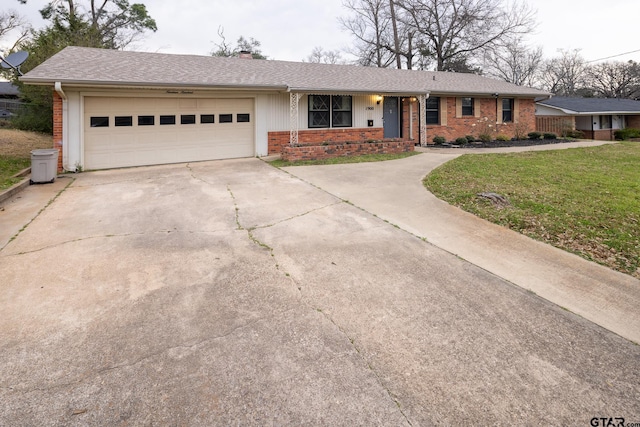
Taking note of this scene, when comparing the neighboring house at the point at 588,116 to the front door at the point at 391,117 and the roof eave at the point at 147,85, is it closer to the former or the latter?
the front door at the point at 391,117

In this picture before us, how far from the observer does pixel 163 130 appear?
1163 cm

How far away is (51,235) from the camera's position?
5.01 m

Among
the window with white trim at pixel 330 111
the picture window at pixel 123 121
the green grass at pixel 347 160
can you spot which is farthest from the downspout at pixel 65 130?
the window with white trim at pixel 330 111

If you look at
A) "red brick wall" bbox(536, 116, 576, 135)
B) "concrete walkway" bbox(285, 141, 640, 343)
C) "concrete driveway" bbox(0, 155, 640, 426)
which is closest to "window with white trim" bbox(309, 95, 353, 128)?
"concrete walkway" bbox(285, 141, 640, 343)

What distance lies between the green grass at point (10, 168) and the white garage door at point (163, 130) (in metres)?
1.62

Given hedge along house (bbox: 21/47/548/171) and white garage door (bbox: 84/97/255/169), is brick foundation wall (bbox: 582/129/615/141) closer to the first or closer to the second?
hedge along house (bbox: 21/47/548/171)

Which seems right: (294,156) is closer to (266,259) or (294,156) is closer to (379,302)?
(266,259)

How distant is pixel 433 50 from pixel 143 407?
1364 inches

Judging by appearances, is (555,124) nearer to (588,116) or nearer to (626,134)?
(588,116)

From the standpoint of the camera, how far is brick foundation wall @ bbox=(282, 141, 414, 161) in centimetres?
1164

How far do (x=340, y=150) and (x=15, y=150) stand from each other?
11504mm

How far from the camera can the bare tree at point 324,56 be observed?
41.8m

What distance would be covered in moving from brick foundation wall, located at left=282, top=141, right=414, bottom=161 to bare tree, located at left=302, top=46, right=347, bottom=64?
31.2 meters

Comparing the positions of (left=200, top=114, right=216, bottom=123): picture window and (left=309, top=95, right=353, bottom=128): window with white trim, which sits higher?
(left=309, top=95, right=353, bottom=128): window with white trim
